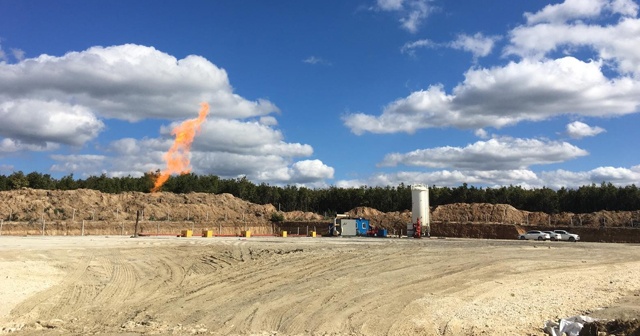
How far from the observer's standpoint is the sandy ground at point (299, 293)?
13.3 m

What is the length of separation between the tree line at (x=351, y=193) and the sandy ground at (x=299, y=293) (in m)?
69.4

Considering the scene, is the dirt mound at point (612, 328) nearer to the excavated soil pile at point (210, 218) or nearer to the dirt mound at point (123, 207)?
the excavated soil pile at point (210, 218)

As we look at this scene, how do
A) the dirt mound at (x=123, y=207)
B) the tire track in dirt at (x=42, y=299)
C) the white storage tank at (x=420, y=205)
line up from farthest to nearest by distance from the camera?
1. the dirt mound at (x=123, y=207)
2. the white storage tank at (x=420, y=205)
3. the tire track in dirt at (x=42, y=299)

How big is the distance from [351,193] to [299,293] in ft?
308

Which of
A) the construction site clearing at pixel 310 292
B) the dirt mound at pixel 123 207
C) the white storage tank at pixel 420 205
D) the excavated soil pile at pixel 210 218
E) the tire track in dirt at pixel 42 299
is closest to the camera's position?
the construction site clearing at pixel 310 292

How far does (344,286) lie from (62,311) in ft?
32.0

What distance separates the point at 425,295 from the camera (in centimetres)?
1667

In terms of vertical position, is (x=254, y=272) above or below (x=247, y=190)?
below

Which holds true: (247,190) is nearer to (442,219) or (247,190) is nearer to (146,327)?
(442,219)

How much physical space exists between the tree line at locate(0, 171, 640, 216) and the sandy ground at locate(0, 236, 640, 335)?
69.4m

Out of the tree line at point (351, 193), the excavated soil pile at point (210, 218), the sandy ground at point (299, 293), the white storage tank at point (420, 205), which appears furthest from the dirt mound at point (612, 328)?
the tree line at point (351, 193)

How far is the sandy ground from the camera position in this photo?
1332cm

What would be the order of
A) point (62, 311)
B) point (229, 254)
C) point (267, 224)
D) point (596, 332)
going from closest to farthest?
point (596, 332), point (62, 311), point (229, 254), point (267, 224)

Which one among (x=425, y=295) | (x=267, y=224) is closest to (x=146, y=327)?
(x=425, y=295)
